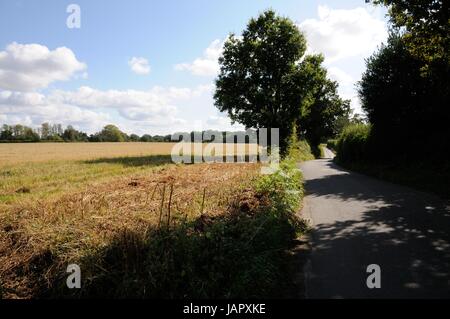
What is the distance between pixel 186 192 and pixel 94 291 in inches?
262

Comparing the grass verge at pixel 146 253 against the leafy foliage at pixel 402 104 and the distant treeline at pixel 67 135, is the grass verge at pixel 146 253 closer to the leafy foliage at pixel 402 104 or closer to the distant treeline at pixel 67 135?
the leafy foliage at pixel 402 104

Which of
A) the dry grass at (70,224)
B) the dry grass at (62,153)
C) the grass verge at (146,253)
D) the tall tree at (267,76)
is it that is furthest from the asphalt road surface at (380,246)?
the dry grass at (62,153)

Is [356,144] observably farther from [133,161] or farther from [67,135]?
[67,135]

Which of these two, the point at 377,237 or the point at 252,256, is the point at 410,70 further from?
the point at 252,256

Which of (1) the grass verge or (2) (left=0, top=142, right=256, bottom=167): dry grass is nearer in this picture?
(1) the grass verge

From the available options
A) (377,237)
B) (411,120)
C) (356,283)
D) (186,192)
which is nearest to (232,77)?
(411,120)

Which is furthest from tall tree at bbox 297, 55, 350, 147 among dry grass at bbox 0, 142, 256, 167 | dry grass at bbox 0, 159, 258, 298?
dry grass at bbox 0, 159, 258, 298

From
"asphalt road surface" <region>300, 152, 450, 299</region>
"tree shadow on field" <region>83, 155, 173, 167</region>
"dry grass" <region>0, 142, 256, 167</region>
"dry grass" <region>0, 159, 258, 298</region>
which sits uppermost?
"dry grass" <region>0, 142, 256, 167</region>

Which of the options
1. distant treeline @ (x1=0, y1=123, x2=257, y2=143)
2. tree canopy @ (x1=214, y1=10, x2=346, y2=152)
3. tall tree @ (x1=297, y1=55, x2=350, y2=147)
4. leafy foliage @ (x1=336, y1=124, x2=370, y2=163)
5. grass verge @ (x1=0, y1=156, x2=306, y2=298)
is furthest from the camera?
distant treeline @ (x1=0, y1=123, x2=257, y2=143)

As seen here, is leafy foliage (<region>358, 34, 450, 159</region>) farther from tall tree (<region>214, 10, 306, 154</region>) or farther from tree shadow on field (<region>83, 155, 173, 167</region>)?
tree shadow on field (<region>83, 155, 173, 167</region>)

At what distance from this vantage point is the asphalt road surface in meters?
5.59

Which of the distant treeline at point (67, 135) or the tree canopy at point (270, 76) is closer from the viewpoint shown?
the tree canopy at point (270, 76)

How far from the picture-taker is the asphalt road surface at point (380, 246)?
5594mm

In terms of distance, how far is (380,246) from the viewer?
7598 millimetres
